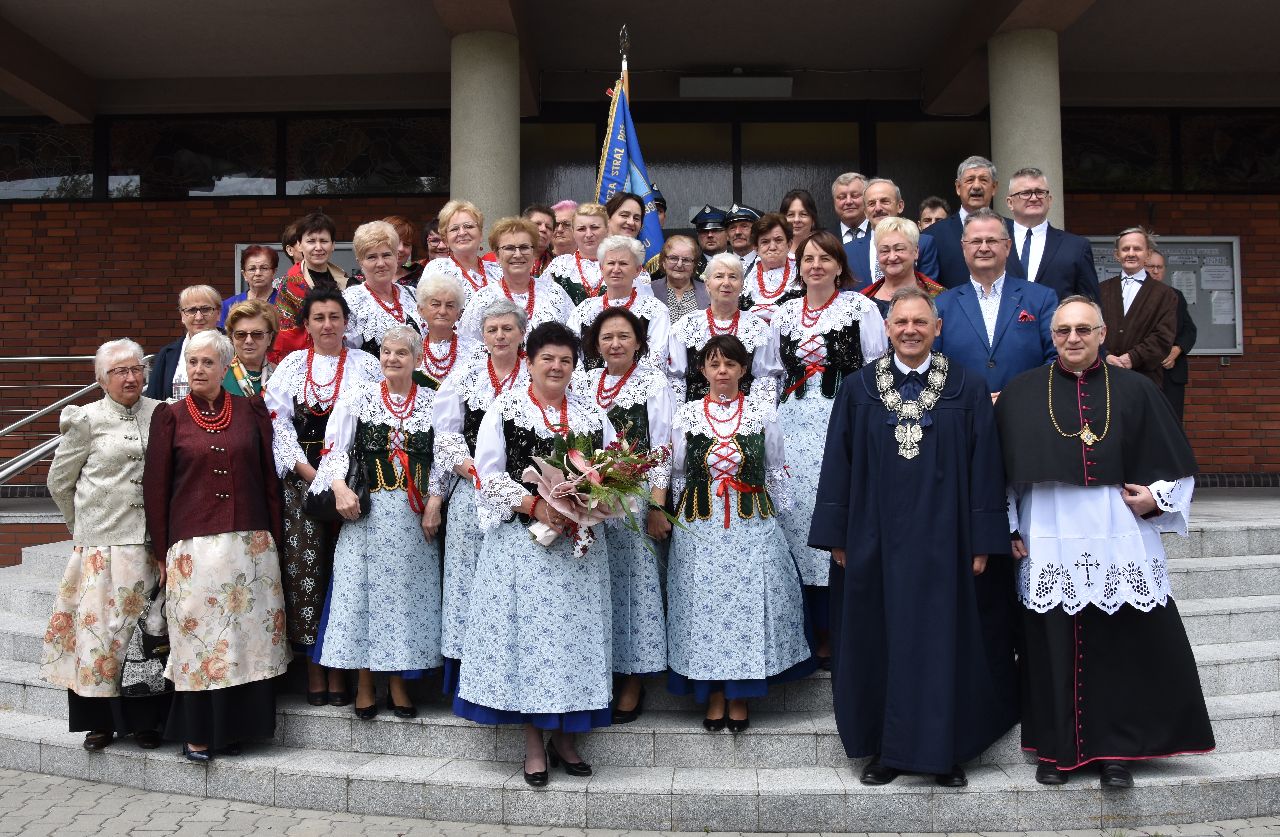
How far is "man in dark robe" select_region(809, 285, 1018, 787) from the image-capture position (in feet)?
14.8

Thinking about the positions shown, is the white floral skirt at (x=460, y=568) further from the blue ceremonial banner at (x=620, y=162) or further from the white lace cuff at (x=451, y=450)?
the blue ceremonial banner at (x=620, y=162)

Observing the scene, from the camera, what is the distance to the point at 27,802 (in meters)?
4.89

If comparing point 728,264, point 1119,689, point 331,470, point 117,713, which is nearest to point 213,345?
point 331,470

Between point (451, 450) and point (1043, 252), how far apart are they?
332 cm

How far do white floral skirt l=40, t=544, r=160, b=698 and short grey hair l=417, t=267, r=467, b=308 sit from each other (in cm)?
182

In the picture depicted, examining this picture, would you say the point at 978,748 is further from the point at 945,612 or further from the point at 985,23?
the point at 985,23

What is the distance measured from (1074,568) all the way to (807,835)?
1609 millimetres

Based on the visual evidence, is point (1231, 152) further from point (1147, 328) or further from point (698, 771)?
point (698, 771)

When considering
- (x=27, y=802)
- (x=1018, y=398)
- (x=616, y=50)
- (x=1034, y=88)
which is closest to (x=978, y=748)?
(x=1018, y=398)

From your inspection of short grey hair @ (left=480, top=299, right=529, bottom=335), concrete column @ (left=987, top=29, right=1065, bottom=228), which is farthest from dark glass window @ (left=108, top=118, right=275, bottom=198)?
concrete column @ (left=987, top=29, right=1065, bottom=228)

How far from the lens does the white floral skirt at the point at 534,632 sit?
4574 mm

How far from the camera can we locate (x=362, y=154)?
11266 millimetres

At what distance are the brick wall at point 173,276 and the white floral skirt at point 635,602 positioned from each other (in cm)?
704

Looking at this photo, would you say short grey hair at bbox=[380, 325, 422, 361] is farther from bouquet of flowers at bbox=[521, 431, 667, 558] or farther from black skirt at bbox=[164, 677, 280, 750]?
black skirt at bbox=[164, 677, 280, 750]
